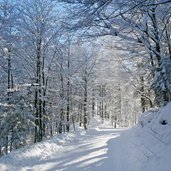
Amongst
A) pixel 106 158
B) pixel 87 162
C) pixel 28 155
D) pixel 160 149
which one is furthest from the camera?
pixel 28 155

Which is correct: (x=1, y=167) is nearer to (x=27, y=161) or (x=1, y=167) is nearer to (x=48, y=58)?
(x=27, y=161)

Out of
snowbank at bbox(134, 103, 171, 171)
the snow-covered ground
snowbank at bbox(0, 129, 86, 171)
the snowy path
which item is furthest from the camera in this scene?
snowbank at bbox(0, 129, 86, 171)

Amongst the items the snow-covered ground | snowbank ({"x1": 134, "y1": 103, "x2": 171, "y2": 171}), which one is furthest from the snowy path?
snowbank ({"x1": 134, "y1": 103, "x2": 171, "y2": 171})

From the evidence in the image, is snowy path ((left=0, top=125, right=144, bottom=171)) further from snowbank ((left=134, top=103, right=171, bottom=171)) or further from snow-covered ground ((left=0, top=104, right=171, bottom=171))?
snowbank ((left=134, top=103, right=171, bottom=171))

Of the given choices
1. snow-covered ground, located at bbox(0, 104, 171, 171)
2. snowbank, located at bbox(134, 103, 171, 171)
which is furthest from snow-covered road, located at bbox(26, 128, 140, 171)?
snowbank, located at bbox(134, 103, 171, 171)

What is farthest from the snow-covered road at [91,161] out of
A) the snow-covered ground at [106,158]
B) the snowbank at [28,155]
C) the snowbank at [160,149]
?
the snowbank at [160,149]

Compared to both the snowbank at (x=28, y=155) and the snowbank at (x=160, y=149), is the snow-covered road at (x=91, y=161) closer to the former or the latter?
the snowbank at (x=28, y=155)

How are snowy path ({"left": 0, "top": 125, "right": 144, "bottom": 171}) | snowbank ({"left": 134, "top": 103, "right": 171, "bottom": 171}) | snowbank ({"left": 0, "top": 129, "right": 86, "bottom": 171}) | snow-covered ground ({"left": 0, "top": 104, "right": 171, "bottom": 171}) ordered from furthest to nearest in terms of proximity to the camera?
snowbank ({"left": 0, "top": 129, "right": 86, "bottom": 171}) → snowy path ({"left": 0, "top": 125, "right": 144, "bottom": 171}) → snow-covered ground ({"left": 0, "top": 104, "right": 171, "bottom": 171}) → snowbank ({"left": 134, "top": 103, "right": 171, "bottom": 171})

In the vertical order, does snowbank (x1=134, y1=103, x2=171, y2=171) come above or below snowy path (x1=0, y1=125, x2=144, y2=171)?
above

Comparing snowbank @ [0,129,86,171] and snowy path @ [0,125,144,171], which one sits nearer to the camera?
snowy path @ [0,125,144,171]

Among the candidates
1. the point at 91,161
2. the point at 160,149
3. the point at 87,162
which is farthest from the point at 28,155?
the point at 160,149

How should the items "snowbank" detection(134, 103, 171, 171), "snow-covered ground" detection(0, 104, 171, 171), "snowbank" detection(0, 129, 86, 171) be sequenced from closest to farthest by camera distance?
"snowbank" detection(134, 103, 171, 171)
"snow-covered ground" detection(0, 104, 171, 171)
"snowbank" detection(0, 129, 86, 171)

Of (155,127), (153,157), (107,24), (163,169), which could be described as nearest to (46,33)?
(107,24)

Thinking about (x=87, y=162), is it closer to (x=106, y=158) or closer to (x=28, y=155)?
(x=106, y=158)
